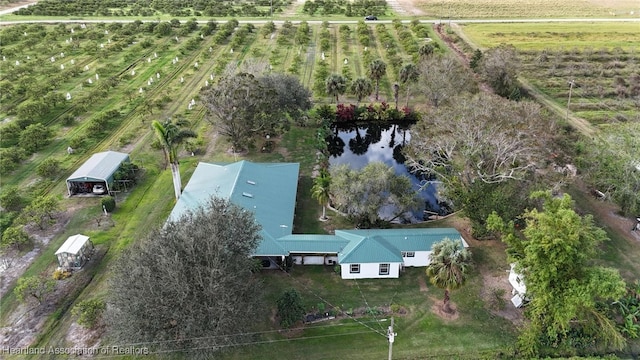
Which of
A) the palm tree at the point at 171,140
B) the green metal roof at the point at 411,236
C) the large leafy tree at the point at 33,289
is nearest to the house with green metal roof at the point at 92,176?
the palm tree at the point at 171,140

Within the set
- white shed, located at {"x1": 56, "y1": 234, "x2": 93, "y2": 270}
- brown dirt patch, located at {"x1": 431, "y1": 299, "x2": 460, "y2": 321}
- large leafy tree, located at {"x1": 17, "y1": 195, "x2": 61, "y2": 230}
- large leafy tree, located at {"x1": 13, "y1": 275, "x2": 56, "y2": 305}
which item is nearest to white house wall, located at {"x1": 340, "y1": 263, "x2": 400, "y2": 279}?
brown dirt patch, located at {"x1": 431, "y1": 299, "x2": 460, "y2": 321}

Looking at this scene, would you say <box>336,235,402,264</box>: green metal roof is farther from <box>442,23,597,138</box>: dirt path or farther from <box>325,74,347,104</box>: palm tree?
<box>442,23,597,138</box>: dirt path

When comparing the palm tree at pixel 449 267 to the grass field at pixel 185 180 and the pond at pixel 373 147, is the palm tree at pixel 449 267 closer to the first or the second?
the grass field at pixel 185 180

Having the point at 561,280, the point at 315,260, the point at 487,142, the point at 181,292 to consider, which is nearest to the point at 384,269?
the point at 315,260

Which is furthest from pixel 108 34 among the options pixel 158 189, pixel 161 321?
pixel 161 321

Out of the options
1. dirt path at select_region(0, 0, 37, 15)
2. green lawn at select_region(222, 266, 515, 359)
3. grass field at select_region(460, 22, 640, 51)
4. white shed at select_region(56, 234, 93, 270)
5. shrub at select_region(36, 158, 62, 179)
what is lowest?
green lawn at select_region(222, 266, 515, 359)

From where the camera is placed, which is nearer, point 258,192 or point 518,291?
point 518,291

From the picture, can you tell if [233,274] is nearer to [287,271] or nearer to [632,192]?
[287,271]

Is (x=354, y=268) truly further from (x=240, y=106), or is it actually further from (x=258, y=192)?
(x=240, y=106)
